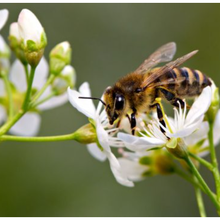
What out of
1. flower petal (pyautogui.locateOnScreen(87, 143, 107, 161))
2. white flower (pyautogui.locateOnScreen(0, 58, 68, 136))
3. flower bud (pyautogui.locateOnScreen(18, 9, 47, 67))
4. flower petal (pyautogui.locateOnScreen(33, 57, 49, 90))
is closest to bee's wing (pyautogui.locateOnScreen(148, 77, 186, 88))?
flower petal (pyautogui.locateOnScreen(87, 143, 107, 161))

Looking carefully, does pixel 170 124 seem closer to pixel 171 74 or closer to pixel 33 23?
pixel 171 74

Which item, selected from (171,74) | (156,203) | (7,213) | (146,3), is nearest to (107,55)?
(146,3)

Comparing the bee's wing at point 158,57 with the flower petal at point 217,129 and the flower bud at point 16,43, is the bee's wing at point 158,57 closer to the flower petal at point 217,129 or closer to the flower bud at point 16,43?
the flower petal at point 217,129

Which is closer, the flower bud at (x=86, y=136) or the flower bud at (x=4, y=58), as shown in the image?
the flower bud at (x=86, y=136)

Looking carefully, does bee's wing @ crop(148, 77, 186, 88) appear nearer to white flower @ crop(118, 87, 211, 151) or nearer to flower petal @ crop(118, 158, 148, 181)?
white flower @ crop(118, 87, 211, 151)

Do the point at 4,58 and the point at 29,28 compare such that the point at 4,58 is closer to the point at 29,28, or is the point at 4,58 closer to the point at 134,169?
the point at 29,28

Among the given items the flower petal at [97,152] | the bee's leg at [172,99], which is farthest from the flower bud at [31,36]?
the bee's leg at [172,99]

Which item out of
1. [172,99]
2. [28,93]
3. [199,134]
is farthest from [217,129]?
[28,93]
